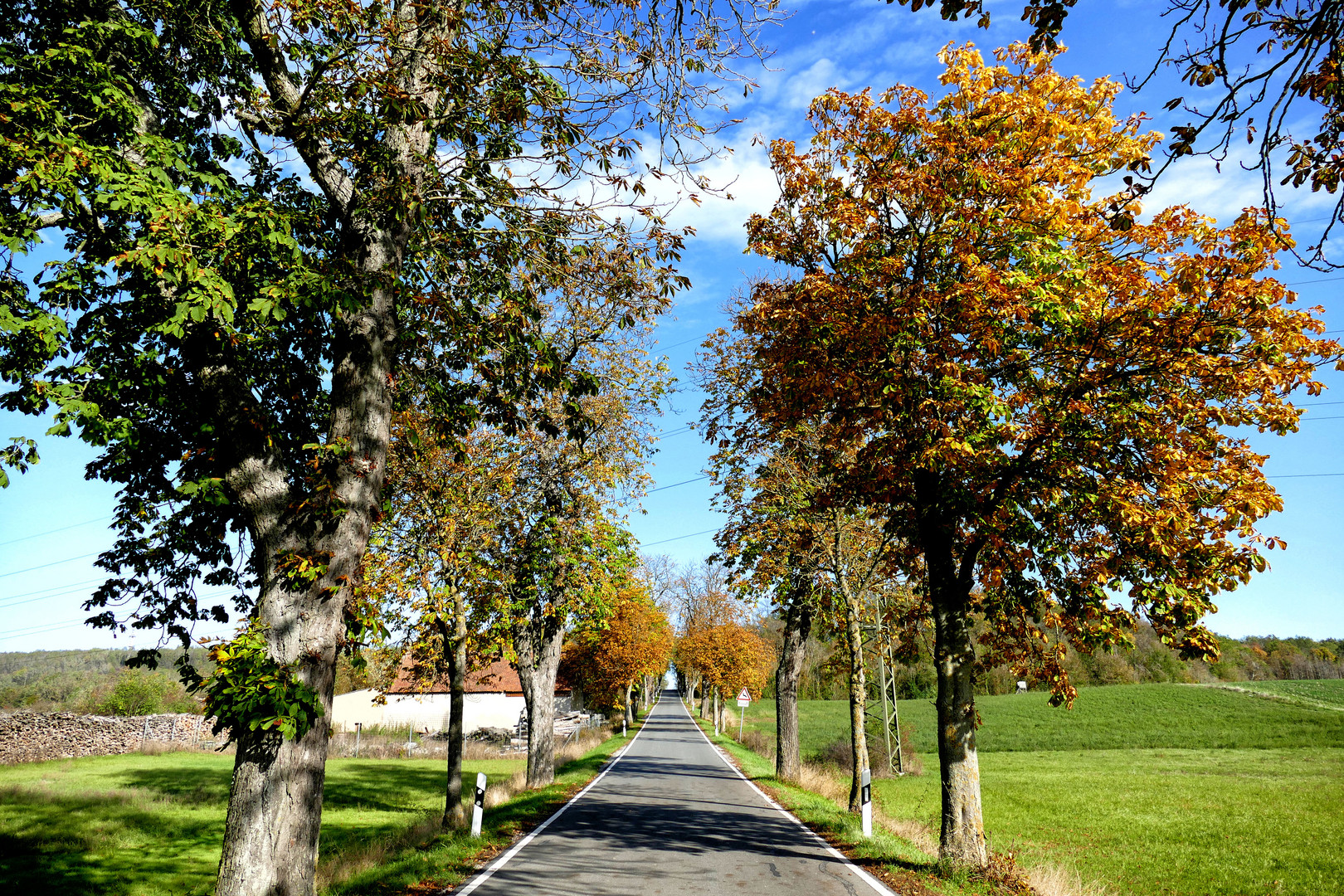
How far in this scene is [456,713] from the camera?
1612 centimetres

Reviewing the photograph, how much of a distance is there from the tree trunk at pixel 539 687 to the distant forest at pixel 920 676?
25419 mm

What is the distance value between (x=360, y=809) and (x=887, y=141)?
2243 cm

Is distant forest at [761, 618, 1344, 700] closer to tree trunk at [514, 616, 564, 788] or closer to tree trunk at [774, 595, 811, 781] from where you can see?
tree trunk at [774, 595, 811, 781]

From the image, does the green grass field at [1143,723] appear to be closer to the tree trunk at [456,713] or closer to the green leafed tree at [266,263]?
the tree trunk at [456,713]

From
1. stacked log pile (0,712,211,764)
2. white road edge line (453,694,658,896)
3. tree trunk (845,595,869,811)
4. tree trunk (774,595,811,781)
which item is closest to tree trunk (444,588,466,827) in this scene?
white road edge line (453,694,658,896)

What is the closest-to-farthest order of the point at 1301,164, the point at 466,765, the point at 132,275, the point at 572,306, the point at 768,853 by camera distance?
1. the point at 1301,164
2. the point at 132,275
3. the point at 572,306
4. the point at 768,853
5. the point at 466,765

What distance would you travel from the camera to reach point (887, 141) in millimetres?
10273

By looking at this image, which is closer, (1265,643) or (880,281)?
(880,281)

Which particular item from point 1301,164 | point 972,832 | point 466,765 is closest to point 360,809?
point 466,765

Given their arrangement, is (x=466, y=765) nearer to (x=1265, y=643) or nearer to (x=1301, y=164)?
(x=1301, y=164)

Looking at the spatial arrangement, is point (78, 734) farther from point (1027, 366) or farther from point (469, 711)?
point (1027, 366)

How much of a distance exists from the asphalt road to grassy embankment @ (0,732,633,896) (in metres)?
0.85

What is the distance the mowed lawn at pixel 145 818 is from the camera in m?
13.3

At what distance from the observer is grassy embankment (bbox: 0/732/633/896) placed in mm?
10648
